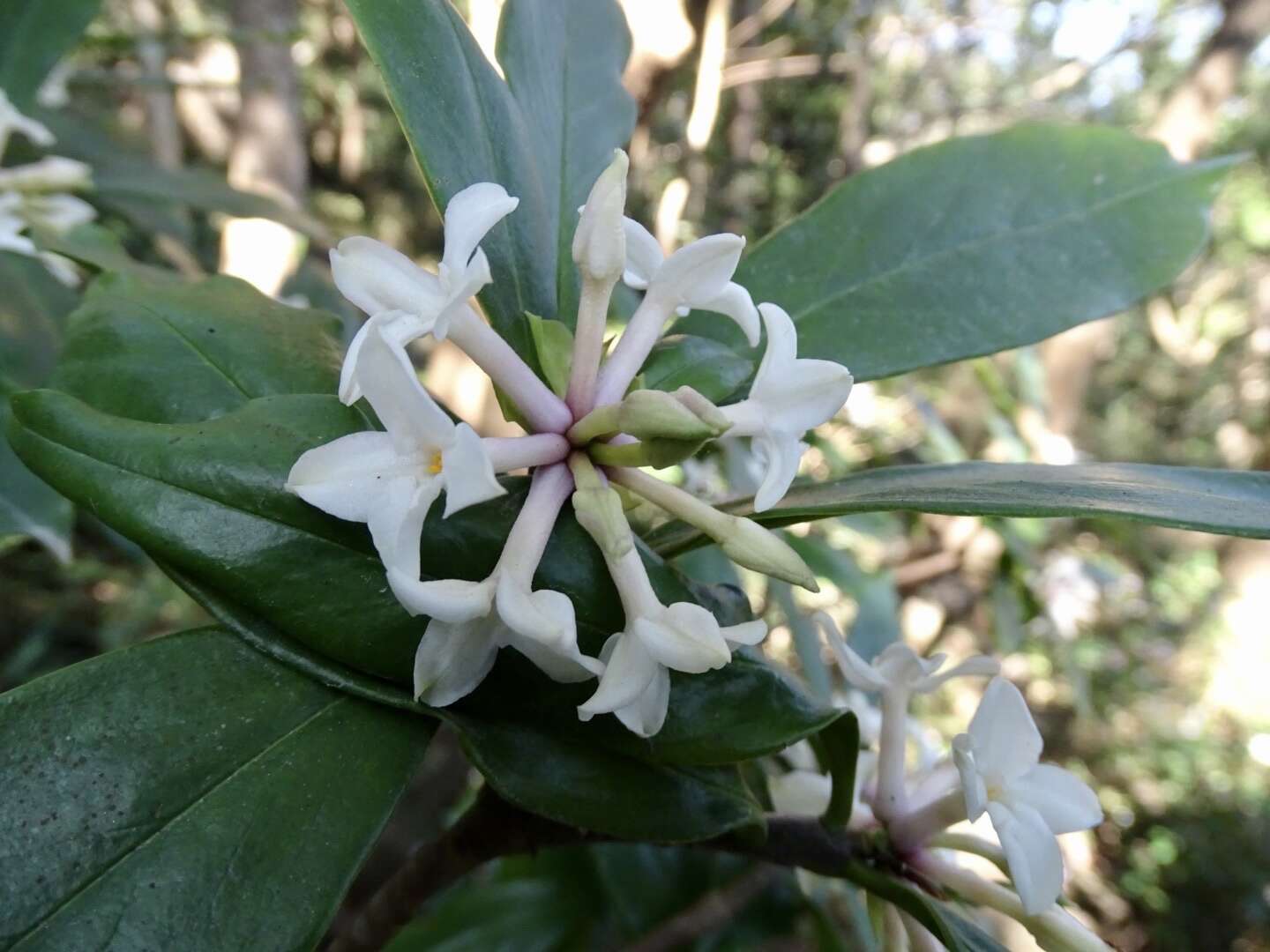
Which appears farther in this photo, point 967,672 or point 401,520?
point 967,672

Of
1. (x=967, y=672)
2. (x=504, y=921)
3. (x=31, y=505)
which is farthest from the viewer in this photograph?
(x=504, y=921)

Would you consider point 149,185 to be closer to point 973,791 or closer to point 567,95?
point 567,95

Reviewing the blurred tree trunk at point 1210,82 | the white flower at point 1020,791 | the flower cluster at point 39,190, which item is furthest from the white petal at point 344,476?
the blurred tree trunk at point 1210,82

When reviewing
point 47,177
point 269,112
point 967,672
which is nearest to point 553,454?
point 967,672

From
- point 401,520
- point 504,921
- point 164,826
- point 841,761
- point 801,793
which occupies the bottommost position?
point 504,921

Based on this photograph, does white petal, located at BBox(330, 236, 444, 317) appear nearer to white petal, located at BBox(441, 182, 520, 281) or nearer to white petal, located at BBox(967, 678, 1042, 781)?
white petal, located at BBox(441, 182, 520, 281)

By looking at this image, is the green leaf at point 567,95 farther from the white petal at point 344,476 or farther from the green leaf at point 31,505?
the green leaf at point 31,505

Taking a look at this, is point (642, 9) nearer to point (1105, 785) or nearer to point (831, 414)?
point (831, 414)
